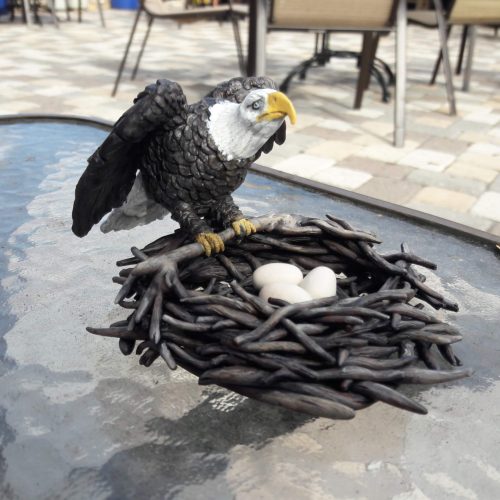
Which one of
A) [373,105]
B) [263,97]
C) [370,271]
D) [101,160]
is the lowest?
[373,105]

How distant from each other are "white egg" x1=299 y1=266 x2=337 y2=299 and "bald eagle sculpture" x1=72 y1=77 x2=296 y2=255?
0.49 ft

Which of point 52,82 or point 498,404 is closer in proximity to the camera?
point 498,404

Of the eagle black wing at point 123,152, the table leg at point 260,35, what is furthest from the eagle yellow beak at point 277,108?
the table leg at point 260,35

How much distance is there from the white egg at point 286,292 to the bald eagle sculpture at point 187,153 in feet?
0.44

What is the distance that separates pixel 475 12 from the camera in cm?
304

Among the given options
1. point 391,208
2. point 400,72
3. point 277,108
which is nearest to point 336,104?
point 400,72

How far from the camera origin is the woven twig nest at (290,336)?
67 cm

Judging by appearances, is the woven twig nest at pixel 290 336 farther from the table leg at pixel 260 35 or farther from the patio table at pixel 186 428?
the table leg at pixel 260 35

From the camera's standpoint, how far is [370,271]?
3.04ft

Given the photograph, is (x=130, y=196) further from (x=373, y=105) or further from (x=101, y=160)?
(x=373, y=105)

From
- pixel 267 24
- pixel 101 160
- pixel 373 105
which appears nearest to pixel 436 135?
pixel 373 105

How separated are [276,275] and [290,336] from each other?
0.15 metres

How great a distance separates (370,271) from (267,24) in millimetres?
2048

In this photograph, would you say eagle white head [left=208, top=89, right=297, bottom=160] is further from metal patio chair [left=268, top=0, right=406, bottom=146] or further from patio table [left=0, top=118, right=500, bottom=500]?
metal patio chair [left=268, top=0, right=406, bottom=146]
